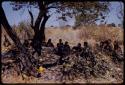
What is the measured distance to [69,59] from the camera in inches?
559

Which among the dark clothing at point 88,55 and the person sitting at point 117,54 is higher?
the dark clothing at point 88,55

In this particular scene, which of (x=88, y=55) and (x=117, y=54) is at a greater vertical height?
(x=88, y=55)

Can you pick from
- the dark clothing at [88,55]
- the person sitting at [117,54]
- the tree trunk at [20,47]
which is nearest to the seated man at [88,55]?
the dark clothing at [88,55]

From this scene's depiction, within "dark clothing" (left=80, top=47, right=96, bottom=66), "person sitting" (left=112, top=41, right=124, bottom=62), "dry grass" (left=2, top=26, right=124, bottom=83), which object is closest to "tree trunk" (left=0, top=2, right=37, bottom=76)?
"dry grass" (left=2, top=26, right=124, bottom=83)

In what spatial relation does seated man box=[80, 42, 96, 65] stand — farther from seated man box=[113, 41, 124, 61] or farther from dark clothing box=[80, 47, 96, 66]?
seated man box=[113, 41, 124, 61]

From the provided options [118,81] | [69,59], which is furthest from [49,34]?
[118,81]

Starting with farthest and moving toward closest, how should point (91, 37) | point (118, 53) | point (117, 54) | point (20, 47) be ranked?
1. point (91, 37)
2. point (118, 53)
3. point (117, 54)
4. point (20, 47)

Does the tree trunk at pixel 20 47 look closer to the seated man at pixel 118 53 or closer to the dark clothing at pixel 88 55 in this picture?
the dark clothing at pixel 88 55

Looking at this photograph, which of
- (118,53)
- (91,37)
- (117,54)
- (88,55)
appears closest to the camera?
(88,55)

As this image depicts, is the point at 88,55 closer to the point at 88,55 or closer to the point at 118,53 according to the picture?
the point at 88,55

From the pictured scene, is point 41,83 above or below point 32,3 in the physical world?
below

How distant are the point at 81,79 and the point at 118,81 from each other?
1.20 m

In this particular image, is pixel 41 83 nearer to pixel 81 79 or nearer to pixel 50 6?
pixel 81 79

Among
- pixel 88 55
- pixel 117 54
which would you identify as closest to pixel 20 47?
pixel 88 55
